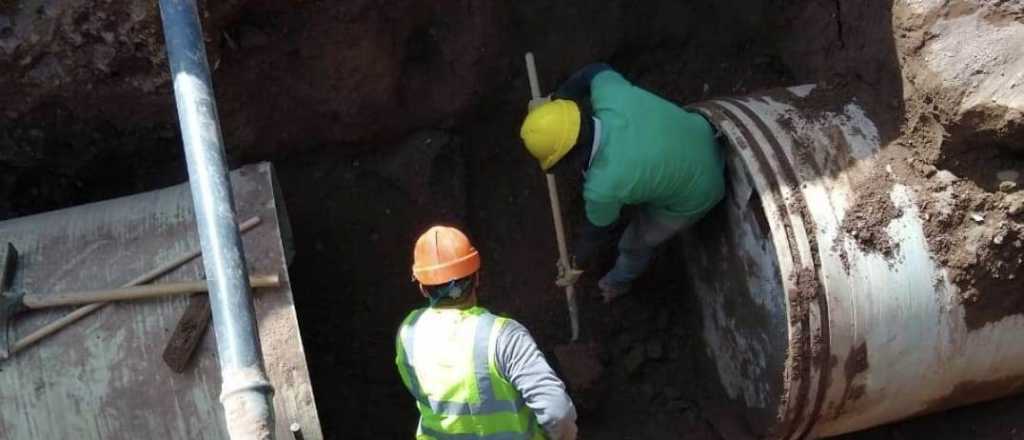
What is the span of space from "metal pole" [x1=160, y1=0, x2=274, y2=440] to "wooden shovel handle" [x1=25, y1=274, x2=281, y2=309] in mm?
818

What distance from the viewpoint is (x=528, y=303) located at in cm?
526

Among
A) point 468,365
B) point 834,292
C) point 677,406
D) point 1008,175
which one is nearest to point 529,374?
point 468,365

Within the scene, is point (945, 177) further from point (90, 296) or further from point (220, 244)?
point (90, 296)

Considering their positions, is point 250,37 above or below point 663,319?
above

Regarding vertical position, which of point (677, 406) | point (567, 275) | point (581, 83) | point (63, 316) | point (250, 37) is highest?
point (250, 37)

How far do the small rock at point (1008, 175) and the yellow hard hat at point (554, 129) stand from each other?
1.72m

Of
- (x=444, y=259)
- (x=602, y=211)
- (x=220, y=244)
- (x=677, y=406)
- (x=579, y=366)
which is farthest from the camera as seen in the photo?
(x=677, y=406)

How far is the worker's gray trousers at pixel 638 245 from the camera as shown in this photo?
180 inches

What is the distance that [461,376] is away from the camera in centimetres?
343

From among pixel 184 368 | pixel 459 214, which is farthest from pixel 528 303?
pixel 184 368

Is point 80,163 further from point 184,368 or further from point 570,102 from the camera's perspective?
point 570,102

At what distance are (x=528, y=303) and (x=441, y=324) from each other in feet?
5.89

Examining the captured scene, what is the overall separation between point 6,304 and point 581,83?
8.83ft

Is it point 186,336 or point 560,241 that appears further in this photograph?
point 560,241
